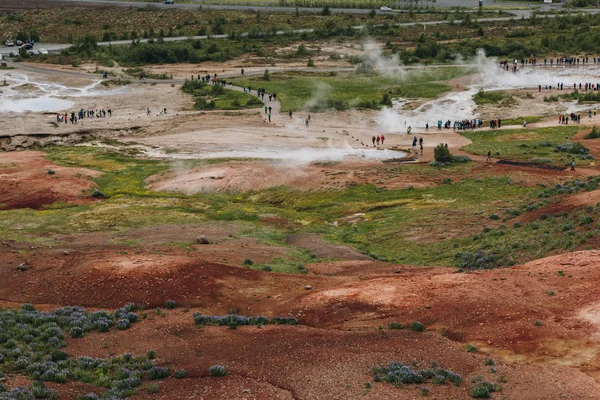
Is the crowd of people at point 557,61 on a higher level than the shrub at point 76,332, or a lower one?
higher

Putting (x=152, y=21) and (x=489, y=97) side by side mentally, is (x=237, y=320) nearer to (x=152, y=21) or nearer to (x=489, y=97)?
(x=489, y=97)

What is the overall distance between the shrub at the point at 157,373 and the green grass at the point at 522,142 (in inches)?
2300

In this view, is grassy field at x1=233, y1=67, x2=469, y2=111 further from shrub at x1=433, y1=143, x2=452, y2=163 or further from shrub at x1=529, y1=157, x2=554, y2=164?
shrub at x1=529, y1=157, x2=554, y2=164

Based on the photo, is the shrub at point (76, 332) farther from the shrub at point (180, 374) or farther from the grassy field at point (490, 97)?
the grassy field at point (490, 97)

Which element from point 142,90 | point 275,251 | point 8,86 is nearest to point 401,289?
point 275,251

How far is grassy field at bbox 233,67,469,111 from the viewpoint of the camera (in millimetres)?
110500

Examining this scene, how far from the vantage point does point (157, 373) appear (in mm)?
28578

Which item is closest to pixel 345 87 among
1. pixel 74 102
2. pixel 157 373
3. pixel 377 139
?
pixel 377 139

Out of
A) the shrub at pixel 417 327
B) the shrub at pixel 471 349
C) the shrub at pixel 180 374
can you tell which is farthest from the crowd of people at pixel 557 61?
the shrub at pixel 180 374

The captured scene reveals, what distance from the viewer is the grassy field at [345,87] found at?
11050 centimetres

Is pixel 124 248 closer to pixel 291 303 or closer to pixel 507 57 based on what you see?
pixel 291 303

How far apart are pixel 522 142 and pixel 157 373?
6816 cm

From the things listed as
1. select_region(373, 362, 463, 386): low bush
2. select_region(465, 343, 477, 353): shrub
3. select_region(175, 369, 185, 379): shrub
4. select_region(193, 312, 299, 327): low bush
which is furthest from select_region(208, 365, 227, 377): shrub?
select_region(465, 343, 477, 353): shrub

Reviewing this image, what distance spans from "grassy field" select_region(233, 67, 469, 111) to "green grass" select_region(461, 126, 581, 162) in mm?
21553
